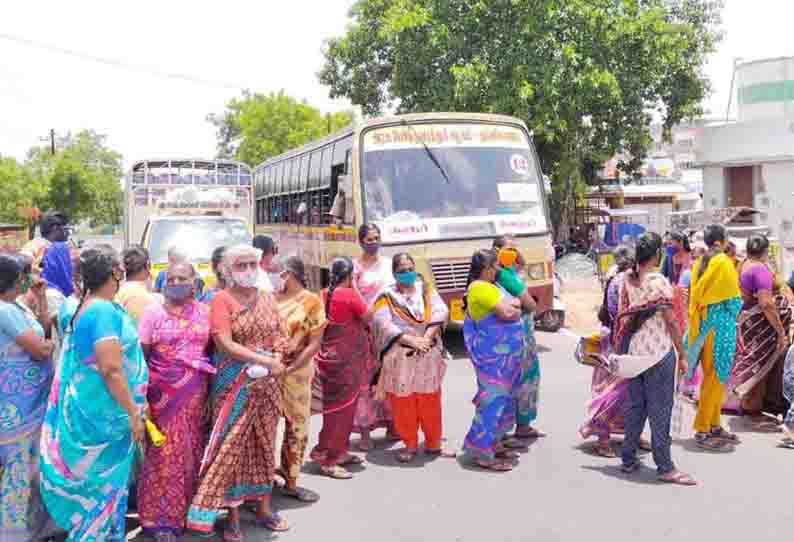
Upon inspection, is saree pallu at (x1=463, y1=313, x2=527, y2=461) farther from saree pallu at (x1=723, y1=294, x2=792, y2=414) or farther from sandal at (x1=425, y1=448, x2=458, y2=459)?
saree pallu at (x1=723, y1=294, x2=792, y2=414)

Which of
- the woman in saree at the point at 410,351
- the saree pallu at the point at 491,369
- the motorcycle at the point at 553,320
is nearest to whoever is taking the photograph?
the saree pallu at the point at 491,369

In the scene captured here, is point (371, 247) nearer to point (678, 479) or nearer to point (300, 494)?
point (300, 494)

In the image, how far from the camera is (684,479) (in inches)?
Result: 205

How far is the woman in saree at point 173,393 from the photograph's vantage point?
4.20 m

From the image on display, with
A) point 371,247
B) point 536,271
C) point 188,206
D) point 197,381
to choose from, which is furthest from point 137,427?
point 188,206

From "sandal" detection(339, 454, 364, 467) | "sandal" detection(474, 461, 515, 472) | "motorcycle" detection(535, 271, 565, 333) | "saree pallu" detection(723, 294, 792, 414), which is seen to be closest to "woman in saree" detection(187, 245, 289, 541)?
"sandal" detection(339, 454, 364, 467)

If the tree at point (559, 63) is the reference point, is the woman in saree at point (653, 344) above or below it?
below

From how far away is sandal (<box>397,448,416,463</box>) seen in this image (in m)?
5.82

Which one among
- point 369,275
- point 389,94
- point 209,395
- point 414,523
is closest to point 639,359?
point 414,523

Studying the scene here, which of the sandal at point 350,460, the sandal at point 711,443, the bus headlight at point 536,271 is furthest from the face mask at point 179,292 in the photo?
the bus headlight at point 536,271

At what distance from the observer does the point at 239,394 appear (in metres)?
4.36

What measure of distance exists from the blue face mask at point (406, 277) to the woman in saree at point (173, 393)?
1714mm

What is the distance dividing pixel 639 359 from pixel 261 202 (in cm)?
1522

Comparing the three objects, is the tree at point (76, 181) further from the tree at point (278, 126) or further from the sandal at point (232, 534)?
the sandal at point (232, 534)
